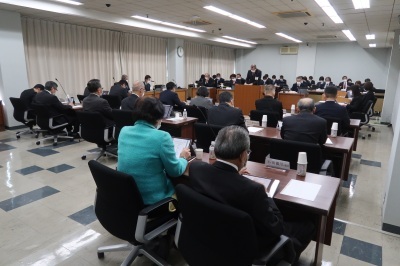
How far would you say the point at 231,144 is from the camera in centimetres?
130

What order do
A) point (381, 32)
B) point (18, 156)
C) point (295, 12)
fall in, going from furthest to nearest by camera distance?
point (381, 32)
point (295, 12)
point (18, 156)

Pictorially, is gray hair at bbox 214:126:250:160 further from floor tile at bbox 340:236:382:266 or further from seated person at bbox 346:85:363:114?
seated person at bbox 346:85:363:114

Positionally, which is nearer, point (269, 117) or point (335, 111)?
point (335, 111)

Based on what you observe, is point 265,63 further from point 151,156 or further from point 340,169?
point 151,156

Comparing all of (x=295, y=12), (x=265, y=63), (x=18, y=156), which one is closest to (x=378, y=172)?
(x=295, y=12)

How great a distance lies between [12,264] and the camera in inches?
78.5

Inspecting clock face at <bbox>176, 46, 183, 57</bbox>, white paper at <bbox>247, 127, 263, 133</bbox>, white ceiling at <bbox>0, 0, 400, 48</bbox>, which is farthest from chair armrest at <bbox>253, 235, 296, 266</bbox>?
clock face at <bbox>176, 46, 183, 57</bbox>

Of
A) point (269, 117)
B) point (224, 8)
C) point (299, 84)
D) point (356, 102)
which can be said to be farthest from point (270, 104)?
point (299, 84)

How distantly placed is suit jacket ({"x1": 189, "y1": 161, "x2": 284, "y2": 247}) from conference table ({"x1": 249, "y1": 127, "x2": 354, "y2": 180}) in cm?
188

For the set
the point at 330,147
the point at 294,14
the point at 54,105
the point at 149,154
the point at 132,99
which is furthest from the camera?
the point at 294,14

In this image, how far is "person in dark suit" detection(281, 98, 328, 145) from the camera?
267 centimetres

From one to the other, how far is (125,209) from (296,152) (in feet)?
5.10

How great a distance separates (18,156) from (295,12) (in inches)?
252

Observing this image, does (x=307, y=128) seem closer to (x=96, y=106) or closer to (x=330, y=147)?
(x=330, y=147)
